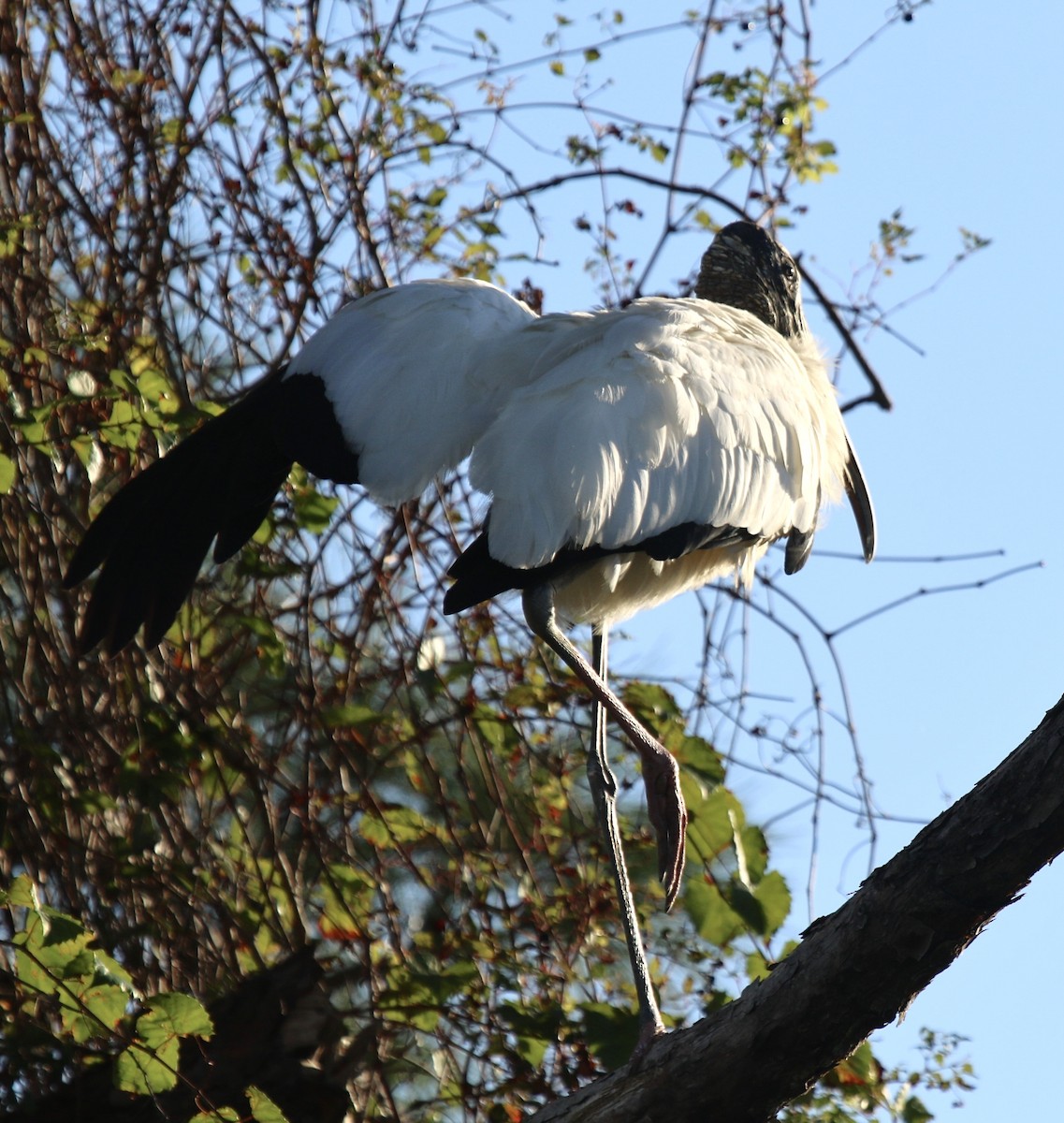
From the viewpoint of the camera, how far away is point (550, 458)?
3.11 metres

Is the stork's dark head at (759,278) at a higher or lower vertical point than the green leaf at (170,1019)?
higher

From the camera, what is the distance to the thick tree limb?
256 centimetres

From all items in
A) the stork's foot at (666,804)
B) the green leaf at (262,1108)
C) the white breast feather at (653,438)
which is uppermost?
the white breast feather at (653,438)

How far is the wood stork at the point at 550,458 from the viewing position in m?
3.16

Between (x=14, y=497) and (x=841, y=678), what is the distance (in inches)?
89.7

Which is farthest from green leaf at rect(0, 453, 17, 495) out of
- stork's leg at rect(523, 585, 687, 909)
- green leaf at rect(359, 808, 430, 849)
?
green leaf at rect(359, 808, 430, 849)

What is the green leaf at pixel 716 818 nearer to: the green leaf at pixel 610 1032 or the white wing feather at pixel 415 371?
the green leaf at pixel 610 1032

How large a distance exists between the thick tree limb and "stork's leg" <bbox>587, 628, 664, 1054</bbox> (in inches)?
7.7

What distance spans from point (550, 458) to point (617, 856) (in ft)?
3.65

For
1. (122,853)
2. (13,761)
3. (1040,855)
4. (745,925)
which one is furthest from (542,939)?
(1040,855)

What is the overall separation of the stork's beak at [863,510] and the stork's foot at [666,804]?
1341 mm

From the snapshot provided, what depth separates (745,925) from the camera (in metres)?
3.46

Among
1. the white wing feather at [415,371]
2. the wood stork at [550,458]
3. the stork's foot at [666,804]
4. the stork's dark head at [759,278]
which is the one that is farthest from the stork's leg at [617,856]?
the stork's dark head at [759,278]

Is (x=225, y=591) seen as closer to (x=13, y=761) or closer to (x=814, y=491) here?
(x=13, y=761)
